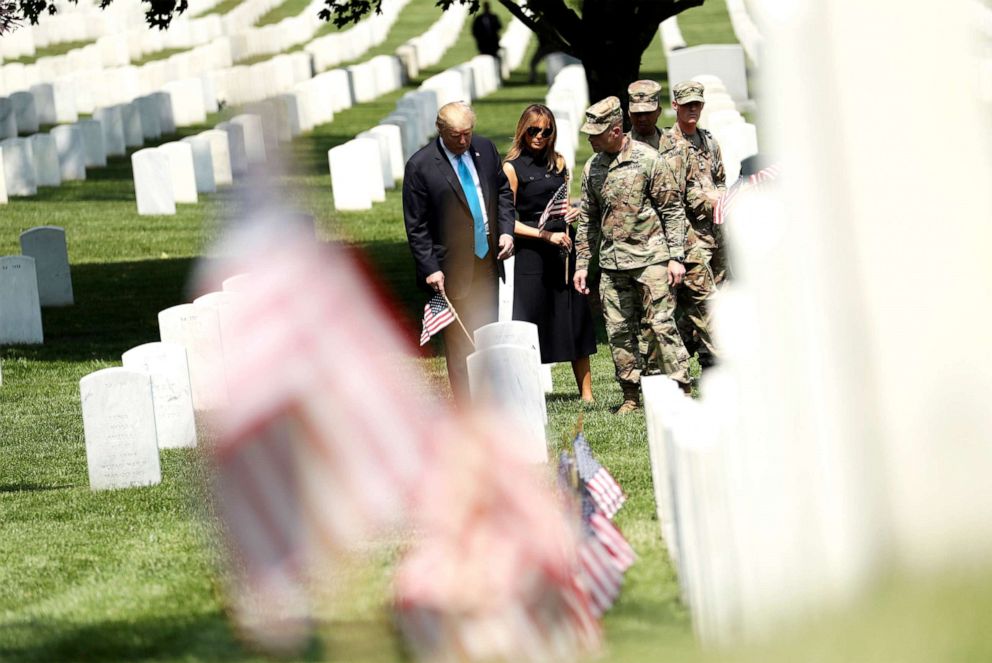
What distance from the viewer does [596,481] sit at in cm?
796

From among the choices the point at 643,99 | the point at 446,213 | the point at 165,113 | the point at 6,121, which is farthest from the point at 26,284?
the point at 165,113

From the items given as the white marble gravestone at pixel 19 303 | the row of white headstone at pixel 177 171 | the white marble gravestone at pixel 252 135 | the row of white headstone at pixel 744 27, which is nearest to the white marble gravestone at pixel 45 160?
the row of white headstone at pixel 177 171

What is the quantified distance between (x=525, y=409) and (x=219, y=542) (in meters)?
2.12

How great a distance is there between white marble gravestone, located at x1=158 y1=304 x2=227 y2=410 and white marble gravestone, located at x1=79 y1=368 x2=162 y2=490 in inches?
116

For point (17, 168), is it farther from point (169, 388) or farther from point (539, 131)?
point (539, 131)

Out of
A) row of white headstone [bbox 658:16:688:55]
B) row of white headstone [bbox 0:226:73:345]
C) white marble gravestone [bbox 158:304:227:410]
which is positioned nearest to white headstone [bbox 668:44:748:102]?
row of white headstone [bbox 658:16:688:55]

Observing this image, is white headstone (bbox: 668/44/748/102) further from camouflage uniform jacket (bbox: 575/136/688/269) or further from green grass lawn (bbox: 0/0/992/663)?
camouflage uniform jacket (bbox: 575/136/688/269)

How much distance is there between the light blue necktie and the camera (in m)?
11.7

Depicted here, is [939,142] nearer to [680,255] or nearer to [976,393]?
[976,393]

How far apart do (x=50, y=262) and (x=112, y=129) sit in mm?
11975

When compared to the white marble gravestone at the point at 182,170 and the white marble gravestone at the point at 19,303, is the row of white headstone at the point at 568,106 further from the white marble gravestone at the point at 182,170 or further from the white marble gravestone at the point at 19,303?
the white marble gravestone at the point at 19,303

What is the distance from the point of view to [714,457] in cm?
570

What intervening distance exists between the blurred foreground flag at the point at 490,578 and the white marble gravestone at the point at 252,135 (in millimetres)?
1677

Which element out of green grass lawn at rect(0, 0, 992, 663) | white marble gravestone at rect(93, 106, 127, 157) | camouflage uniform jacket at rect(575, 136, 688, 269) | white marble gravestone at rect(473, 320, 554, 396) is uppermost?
white marble gravestone at rect(93, 106, 127, 157)
